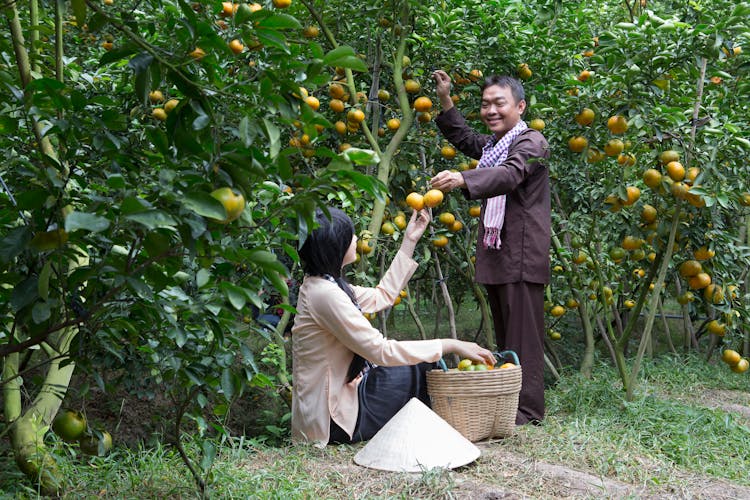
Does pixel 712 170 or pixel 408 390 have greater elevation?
pixel 712 170

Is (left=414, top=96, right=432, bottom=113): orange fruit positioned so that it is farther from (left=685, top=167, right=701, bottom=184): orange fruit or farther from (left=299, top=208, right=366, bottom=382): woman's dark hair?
(left=685, top=167, right=701, bottom=184): orange fruit

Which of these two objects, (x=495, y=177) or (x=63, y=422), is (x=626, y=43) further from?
(x=63, y=422)

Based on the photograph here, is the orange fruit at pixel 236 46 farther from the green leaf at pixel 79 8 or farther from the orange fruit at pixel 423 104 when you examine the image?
the green leaf at pixel 79 8

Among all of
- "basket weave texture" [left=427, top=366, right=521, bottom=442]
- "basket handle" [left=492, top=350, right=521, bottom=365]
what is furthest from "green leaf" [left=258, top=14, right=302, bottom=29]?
"basket handle" [left=492, top=350, right=521, bottom=365]

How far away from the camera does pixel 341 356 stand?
311 cm

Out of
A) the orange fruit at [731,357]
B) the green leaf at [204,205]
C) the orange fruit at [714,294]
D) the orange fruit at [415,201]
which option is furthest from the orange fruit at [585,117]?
the green leaf at [204,205]

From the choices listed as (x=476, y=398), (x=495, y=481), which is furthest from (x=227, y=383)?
(x=476, y=398)

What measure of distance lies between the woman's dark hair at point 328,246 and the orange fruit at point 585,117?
133cm

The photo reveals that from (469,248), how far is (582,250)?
70 cm

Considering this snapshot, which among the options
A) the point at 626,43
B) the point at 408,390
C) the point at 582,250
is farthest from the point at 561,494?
the point at 582,250

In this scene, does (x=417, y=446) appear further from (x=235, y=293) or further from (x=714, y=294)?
(x=714, y=294)

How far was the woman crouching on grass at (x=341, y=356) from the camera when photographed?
293cm

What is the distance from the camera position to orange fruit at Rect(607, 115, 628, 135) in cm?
334

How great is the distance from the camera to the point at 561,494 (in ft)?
8.12
